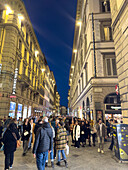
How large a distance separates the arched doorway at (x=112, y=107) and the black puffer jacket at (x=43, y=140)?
1140 centimetres

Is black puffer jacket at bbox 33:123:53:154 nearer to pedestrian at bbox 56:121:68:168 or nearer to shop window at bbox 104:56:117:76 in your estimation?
pedestrian at bbox 56:121:68:168

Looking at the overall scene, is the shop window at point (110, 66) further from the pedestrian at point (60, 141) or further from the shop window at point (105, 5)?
the pedestrian at point (60, 141)

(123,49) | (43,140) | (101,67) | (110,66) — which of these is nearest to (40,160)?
(43,140)

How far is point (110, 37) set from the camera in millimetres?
16156

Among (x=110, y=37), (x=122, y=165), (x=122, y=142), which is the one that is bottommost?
(x=122, y=165)

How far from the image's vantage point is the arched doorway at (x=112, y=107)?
14.3m

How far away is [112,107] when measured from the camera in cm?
1427

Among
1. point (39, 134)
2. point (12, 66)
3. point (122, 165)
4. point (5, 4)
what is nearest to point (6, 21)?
point (5, 4)

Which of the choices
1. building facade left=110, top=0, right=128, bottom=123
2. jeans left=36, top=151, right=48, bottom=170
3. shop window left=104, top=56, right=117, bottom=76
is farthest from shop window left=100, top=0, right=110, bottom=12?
jeans left=36, top=151, right=48, bottom=170

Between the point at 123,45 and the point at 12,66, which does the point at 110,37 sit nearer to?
the point at 123,45

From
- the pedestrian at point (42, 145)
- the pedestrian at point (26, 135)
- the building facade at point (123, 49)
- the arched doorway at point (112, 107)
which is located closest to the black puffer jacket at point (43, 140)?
the pedestrian at point (42, 145)

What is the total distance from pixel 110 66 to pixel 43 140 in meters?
13.5

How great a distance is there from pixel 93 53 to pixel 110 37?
10.8ft

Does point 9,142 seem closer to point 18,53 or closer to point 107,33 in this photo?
point 107,33
